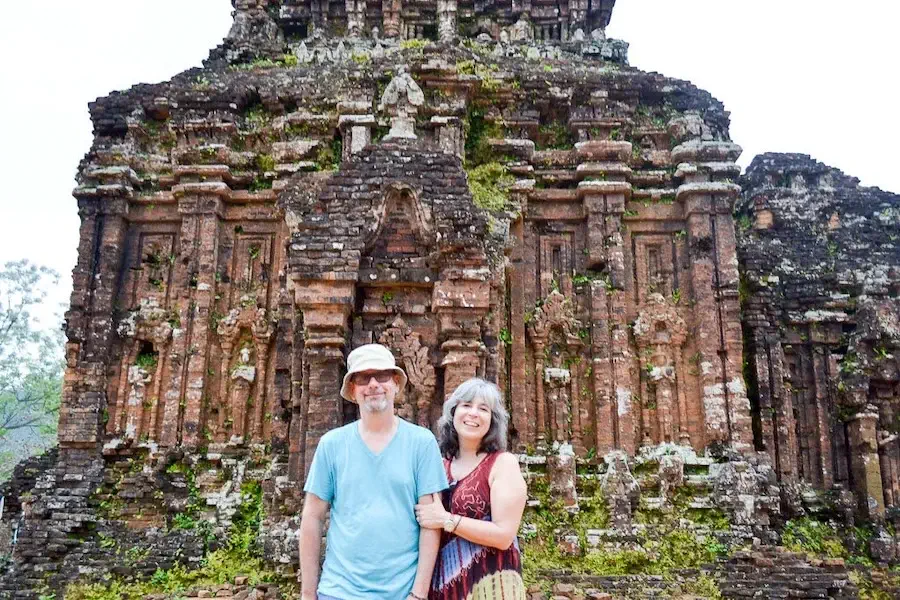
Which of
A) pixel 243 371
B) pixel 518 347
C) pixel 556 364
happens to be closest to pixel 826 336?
pixel 556 364

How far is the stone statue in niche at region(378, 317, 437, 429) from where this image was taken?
9.20 m

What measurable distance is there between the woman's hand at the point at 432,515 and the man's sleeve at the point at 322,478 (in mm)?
530

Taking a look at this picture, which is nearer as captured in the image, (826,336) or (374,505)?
(374,505)

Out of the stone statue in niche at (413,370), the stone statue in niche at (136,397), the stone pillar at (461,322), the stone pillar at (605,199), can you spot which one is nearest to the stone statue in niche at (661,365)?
the stone pillar at (605,199)

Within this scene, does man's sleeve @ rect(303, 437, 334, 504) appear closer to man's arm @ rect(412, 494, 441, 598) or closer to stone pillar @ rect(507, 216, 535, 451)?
man's arm @ rect(412, 494, 441, 598)

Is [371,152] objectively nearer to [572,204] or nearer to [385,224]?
[385,224]

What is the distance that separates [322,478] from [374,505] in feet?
1.15

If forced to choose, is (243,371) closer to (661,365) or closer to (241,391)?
(241,391)

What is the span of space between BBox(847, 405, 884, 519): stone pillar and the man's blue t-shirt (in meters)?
11.4

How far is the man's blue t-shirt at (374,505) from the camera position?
419cm

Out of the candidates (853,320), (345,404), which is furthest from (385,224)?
(853,320)

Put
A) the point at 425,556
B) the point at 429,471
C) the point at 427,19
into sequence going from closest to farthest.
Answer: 1. the point at 425,556
2. the point at 429,471
3. the point at 427,19

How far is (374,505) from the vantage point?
4297mm

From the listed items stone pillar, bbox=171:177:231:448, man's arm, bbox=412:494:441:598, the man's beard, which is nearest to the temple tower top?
stone pillar, bbox=171:177:231:448
